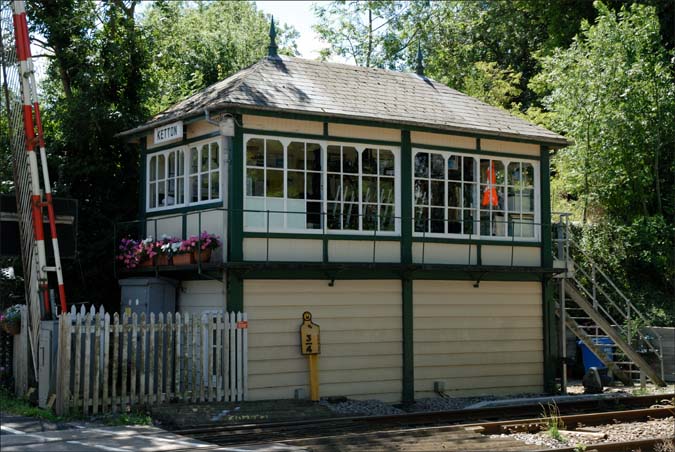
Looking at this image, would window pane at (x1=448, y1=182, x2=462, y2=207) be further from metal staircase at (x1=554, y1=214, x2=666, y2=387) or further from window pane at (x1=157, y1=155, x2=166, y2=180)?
window pane at (x1=157, y1=155, x2=166, y2=180)

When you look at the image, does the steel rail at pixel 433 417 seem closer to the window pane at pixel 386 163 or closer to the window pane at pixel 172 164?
the window pane at pixel 386 163

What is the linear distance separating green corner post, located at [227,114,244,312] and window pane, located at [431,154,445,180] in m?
4.18

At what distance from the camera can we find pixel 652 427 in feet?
45.0

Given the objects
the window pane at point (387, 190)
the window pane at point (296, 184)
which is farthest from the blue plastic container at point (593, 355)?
the window pane at point (296, 184)

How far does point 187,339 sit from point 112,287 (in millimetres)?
5097

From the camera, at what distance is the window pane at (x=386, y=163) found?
1740 centimetres

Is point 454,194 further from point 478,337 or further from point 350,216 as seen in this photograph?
point 478,337

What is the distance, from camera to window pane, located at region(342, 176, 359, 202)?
16906 mm

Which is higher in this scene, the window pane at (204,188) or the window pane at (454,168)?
the window pane at (454,168)

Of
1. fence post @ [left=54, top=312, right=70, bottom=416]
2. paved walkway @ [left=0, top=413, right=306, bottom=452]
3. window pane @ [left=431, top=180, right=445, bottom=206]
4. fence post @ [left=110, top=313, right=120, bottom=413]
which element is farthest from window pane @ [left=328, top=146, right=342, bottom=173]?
paved walkway @ [left=0, top=413, right=306, bottom=452]

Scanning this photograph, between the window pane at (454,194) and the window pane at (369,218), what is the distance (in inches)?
71.5

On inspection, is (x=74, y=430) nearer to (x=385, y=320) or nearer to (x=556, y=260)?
(x=385, y=320)

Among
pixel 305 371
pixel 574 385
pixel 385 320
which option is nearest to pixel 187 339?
pixel 305 371

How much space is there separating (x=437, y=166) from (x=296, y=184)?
319 centimetres
